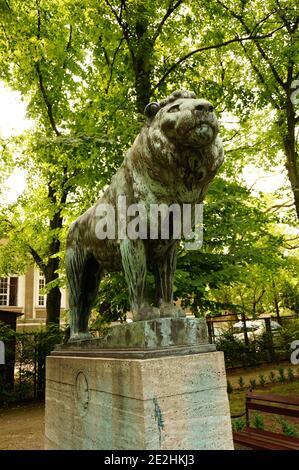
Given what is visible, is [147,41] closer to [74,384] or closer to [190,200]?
[190,200]

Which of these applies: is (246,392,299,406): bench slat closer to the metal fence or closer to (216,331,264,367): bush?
the metal fence

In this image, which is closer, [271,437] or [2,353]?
[271,437]

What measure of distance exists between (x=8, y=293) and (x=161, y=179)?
1227 inches

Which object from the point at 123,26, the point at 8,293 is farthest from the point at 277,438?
the point at 8,293

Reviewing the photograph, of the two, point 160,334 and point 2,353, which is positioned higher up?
point 160,334

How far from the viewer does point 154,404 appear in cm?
252

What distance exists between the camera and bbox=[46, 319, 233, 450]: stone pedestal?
2531 millimetres

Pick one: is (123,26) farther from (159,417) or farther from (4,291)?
(4,291)

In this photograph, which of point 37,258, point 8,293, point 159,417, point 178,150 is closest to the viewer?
point 159,417

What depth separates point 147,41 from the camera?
31.4 ft

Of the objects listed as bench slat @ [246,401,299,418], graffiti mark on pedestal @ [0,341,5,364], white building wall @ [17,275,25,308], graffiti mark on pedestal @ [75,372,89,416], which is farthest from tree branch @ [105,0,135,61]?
white building wall @ [17,275,25,308]

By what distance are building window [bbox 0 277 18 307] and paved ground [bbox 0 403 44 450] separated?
20.3 meters

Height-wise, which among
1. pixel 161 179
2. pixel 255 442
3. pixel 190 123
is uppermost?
pixel 190 123

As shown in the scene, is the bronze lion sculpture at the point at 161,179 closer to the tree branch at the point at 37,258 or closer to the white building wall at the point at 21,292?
the tree branch at the point at 37,258
